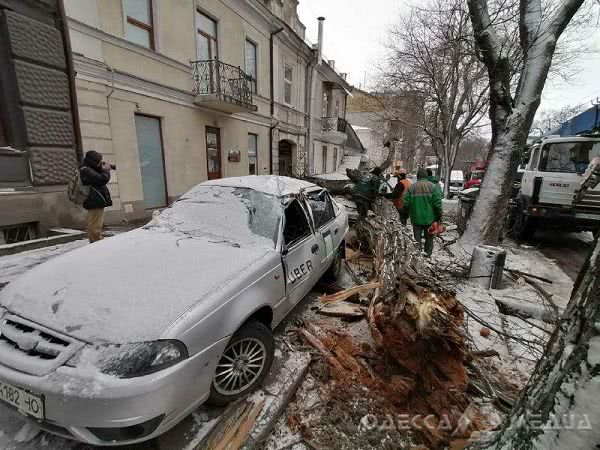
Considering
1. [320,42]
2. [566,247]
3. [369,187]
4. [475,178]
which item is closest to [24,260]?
[369,187]

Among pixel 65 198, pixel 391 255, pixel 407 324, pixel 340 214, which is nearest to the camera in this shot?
pixel 407 324

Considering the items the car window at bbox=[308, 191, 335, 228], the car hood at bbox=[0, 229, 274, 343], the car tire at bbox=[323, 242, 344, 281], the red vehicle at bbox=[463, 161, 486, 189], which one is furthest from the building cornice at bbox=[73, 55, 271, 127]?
the red vehicle at bbox=[463, 161, 486, 189]

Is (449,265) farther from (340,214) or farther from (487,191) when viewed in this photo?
(340,214)

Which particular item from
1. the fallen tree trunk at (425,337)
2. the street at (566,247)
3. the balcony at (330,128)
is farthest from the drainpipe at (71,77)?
the balcony at (330,128)

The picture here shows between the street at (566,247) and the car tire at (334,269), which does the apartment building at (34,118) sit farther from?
the street at (566,247)

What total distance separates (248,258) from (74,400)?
1371 mm

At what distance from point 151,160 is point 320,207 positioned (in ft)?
20.4

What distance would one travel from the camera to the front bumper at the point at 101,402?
152 centimetres

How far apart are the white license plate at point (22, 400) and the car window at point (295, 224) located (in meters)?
2.07

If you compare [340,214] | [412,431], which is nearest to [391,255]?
[340,214]

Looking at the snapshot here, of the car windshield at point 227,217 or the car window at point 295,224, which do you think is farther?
the car window at point 295,224

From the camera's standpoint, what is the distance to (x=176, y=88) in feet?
28.2

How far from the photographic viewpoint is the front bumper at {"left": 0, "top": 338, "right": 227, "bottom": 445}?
1523mm

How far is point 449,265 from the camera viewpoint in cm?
520
